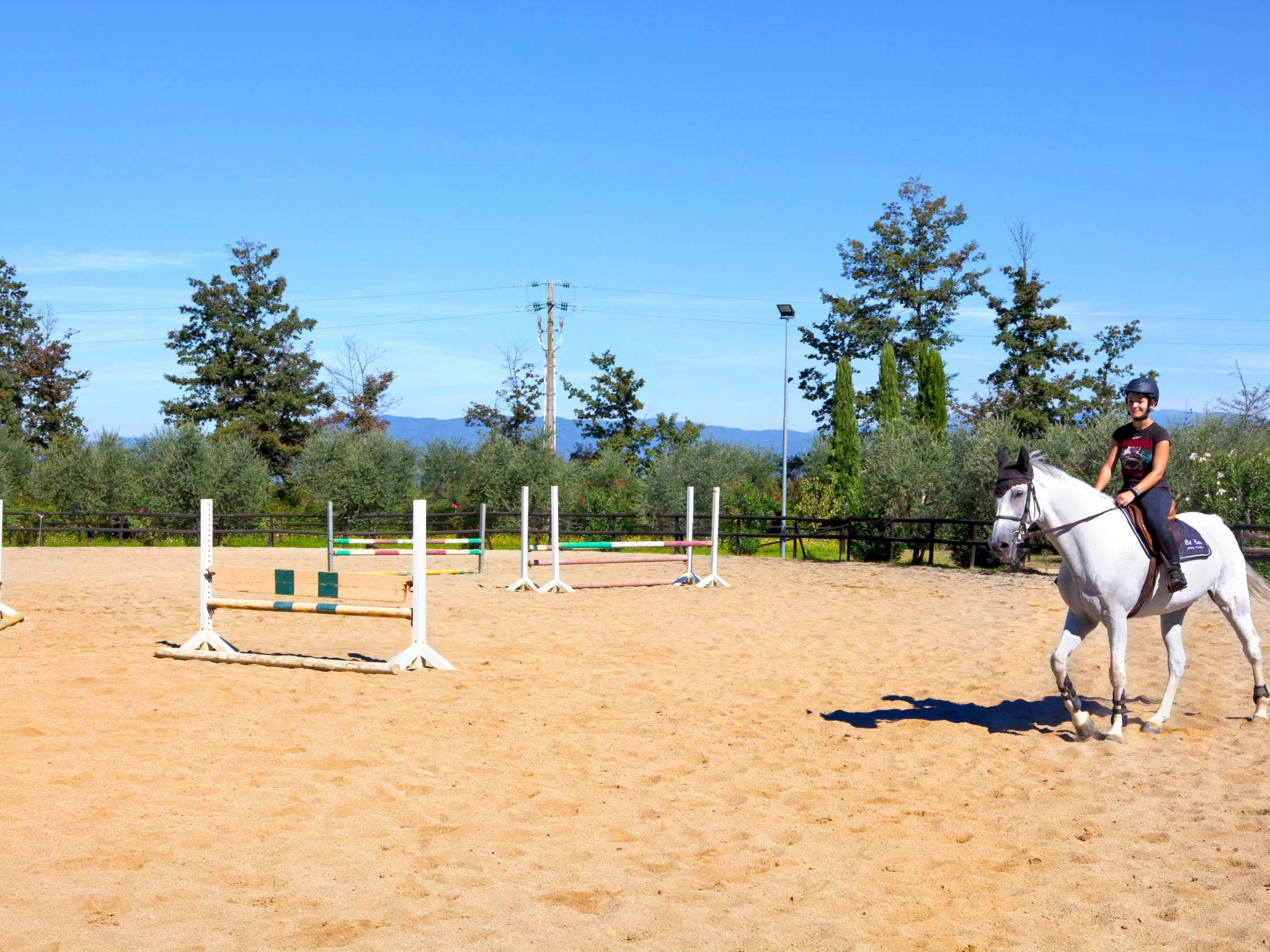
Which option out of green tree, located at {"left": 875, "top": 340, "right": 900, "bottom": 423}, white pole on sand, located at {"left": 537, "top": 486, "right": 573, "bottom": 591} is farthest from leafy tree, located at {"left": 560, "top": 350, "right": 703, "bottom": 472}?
white pole on sand, located at {"left": 537, "top": 486, "right": 573, "bottom": 591}

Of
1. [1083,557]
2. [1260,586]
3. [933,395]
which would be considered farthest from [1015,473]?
[933,395]

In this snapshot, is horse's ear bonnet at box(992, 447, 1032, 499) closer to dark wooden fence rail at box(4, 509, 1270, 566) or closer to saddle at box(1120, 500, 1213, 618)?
saddle at box(1120, 500, 1213, 618)

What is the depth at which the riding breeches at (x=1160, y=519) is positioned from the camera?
22.5 ft

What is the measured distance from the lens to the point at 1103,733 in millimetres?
7020

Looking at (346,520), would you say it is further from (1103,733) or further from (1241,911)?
(1241,911)

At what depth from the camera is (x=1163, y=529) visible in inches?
270

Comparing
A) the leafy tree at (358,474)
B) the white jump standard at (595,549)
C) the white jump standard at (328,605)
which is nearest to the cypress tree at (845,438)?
the leafy tree at (358,474)

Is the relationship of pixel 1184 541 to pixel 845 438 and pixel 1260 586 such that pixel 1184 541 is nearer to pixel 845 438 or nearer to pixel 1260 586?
pixel 1260 586

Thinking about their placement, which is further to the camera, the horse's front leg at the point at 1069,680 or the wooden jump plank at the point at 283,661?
the wooden jump plank at the point at 283,661

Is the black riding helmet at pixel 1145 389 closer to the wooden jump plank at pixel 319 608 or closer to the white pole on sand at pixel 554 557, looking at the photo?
the wooden jump plank at pixel 319 608

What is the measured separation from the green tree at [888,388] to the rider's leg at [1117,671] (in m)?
27.6

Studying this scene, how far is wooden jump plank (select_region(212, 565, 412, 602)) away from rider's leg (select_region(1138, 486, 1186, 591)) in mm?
6096

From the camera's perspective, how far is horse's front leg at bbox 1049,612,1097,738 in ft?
22.6

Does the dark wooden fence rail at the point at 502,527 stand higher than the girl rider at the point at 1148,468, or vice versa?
the girl rider at the point at 1148,468
